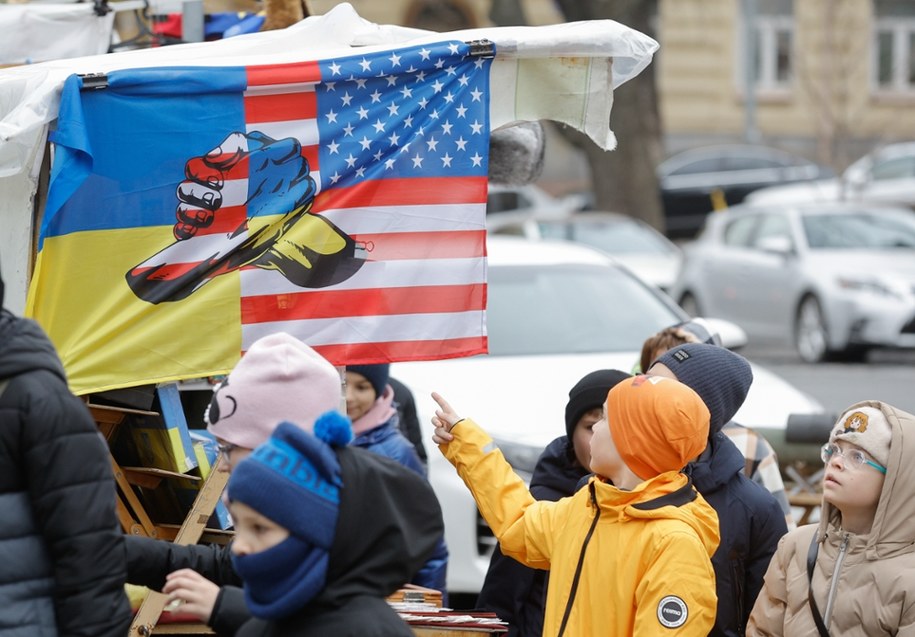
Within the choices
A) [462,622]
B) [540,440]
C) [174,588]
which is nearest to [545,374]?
[540,440]

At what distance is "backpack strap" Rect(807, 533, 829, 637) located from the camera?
383 centimetres

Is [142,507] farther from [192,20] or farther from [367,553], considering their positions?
[192,20]

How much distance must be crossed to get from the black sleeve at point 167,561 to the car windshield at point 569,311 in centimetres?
454

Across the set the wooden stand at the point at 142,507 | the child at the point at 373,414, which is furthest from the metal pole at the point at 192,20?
the wooden stand at the point at 142,507

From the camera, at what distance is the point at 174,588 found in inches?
125

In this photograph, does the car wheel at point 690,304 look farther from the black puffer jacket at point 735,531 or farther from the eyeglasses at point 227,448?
A: the eyeglasses at point 227,448

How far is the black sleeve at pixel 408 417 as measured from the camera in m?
6.51

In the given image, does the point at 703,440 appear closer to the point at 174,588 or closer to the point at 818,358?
the point at 174,588

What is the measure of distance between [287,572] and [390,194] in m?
2.13

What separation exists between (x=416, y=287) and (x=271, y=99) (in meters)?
0.75

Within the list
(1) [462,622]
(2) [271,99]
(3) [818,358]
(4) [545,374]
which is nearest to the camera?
(1) [462,622]

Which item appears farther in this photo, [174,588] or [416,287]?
[416,287]

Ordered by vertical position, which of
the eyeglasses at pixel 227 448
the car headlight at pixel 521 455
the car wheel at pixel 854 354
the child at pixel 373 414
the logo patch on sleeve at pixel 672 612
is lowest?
the car wheel at pixel 854 354

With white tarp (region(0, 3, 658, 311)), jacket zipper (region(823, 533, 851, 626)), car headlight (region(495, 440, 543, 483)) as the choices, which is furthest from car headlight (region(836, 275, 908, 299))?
jacket zipper (region(823, 533, 851, 626))
